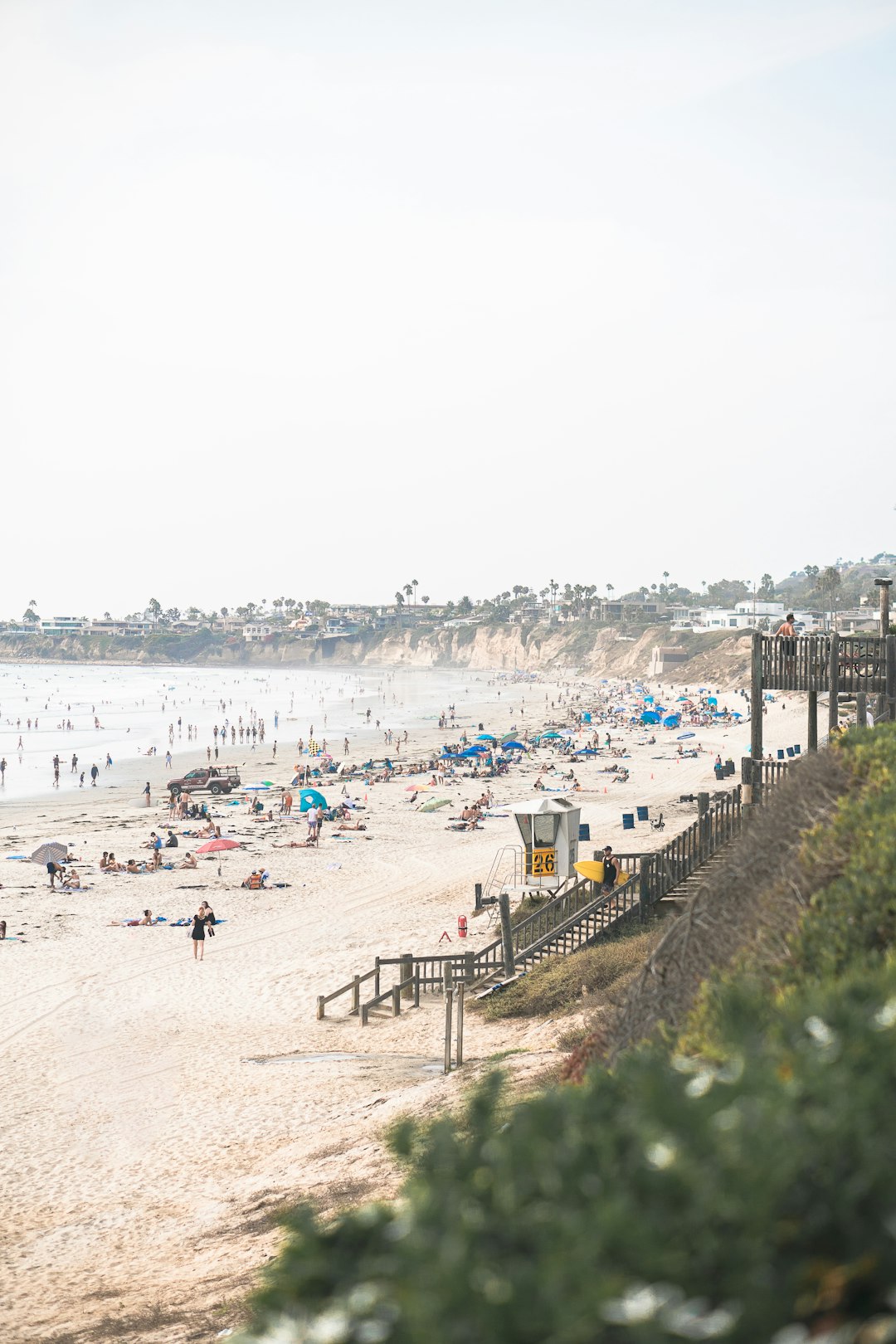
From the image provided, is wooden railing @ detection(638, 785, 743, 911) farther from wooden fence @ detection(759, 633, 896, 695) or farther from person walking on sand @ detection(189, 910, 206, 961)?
person walking on sand @ detection(189, 910, 206, 961)

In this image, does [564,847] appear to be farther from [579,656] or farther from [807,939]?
[579,656]

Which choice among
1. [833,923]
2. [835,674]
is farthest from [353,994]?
[833,923]

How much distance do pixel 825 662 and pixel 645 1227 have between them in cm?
1398

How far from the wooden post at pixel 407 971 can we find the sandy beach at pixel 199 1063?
1.25 feet

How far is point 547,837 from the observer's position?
19312 mm

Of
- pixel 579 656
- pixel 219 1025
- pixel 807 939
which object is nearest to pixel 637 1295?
pixel 807 939

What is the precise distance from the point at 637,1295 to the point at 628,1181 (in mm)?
392

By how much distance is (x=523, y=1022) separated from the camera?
14086mm

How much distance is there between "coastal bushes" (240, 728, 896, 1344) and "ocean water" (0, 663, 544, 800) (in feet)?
157

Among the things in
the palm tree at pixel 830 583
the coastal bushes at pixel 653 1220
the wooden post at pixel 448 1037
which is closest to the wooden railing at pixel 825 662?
the wooden post at pixel 448 1037

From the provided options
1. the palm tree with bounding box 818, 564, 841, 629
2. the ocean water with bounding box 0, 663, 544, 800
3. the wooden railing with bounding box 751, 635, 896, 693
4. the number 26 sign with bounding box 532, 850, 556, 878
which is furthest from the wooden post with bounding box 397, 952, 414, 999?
the palm tree with bounding box 818, 564, 841, 629

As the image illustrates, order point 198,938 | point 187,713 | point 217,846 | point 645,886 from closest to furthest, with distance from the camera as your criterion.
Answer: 1. point 645,886
2. point 198,938
3. point 217,846
4. point 187,713

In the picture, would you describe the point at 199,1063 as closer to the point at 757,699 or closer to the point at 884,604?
the point at 757,699

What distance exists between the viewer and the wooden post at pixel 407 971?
1705cm
